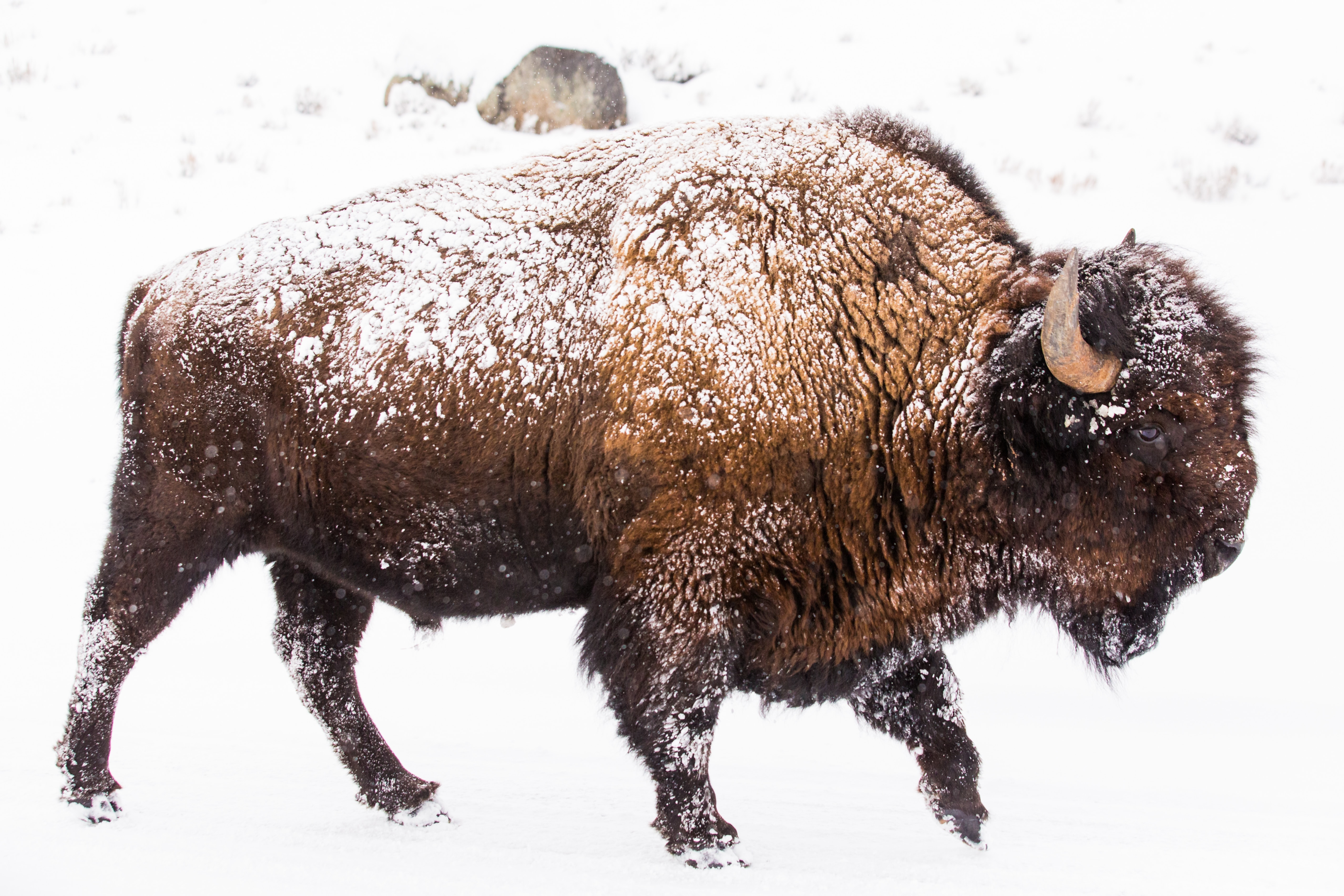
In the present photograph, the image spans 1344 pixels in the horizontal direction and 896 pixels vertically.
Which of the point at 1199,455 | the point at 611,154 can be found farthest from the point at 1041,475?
the point at 611,154

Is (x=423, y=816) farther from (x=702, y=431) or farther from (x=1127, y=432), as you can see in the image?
(x=1127, y=432)

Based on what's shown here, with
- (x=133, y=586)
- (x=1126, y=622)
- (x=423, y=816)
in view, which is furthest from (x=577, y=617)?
(x=1126, y=622)

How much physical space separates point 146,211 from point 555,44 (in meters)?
3.76

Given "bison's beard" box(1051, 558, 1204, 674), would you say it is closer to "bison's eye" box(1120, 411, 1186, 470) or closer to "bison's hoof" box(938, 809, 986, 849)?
"bison's eye" box(1120, 411, 1186, 470)

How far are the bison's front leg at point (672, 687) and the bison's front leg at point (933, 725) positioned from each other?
585mm

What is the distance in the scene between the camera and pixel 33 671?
4.12 metres

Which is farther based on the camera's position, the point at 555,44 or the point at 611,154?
the point at 555,44

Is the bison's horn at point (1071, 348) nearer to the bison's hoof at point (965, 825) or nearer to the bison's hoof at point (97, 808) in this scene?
the bison's hoof at point (965, 825)

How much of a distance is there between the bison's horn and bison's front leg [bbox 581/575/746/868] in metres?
1.02

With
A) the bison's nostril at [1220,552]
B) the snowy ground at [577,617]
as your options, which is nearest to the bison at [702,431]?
the bison's nostril at [1220,552]

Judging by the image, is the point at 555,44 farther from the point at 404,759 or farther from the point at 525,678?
the point at 404,759

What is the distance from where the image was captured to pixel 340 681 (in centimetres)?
331

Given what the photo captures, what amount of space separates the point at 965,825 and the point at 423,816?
5.27ft

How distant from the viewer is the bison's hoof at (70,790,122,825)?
2873 mm
